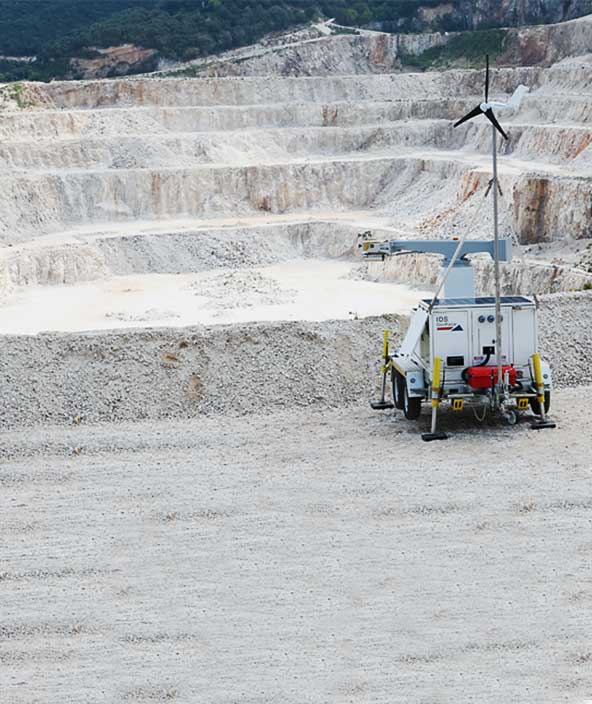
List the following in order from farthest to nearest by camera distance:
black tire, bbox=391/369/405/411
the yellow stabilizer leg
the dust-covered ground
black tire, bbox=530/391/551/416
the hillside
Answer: the hillside < black tire, bbox=391/369/405/411 < black tire, bbox=530/391/551/416 < the yellow stabilizer leg < the dust-covered ground

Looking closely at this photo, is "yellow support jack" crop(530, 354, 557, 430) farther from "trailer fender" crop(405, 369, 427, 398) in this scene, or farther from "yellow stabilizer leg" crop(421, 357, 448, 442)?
"trailer fender" crop(405, 369, 427, 398)

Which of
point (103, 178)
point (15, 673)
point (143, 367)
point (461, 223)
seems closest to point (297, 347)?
point (143, 367)

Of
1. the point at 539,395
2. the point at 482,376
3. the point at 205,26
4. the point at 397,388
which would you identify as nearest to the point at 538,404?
the point at 539,395

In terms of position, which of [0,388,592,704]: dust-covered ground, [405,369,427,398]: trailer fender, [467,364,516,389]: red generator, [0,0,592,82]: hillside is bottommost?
[0,388,592,704]: dust-covered ground

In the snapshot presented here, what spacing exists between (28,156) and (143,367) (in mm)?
32333

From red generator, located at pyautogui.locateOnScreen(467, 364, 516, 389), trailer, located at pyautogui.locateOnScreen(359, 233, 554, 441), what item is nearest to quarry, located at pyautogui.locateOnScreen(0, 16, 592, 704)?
trailer, located at pyautogui.locateOnScreen(359, 233, 554, 441)

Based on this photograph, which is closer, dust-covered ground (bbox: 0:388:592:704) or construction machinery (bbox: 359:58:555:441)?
dust-covered ground (bbox: 0:388:592:704)

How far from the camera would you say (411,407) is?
54.6ft

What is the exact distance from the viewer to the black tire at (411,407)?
16.5 m

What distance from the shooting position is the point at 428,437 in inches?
632

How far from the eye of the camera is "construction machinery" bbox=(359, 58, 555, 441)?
15.7 m

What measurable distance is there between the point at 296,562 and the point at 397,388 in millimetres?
5899

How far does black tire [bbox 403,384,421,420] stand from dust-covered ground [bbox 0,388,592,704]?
0.23 meters

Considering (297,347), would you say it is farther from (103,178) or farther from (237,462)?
(103,178)
